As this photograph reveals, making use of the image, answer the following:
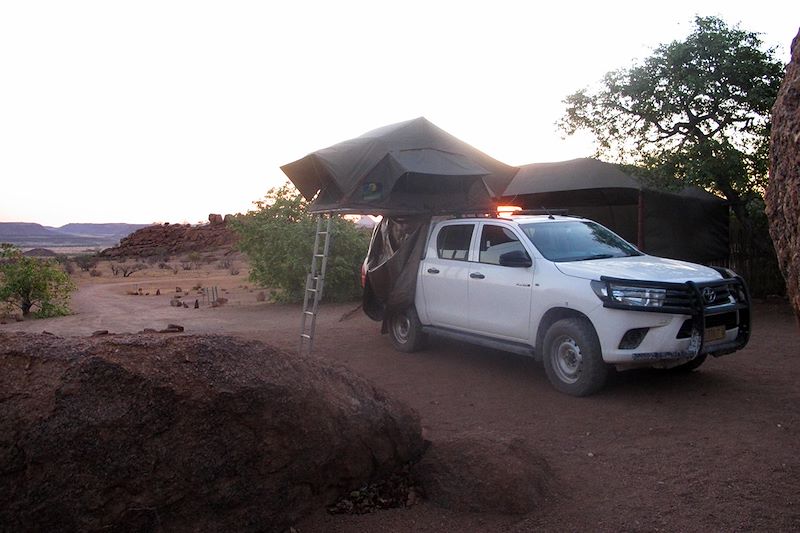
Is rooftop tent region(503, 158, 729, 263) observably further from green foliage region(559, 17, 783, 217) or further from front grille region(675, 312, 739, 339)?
front grille region(675, 312, 739, 339)

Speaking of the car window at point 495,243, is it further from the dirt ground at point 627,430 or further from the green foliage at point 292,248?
the green foliage at point 292,248

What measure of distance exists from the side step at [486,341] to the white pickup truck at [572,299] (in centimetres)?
1

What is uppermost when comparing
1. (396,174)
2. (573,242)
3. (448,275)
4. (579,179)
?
(579,179)

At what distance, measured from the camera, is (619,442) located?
5609 mm

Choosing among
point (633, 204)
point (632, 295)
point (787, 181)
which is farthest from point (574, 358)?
point (633, 204)

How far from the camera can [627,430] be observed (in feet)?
19.4

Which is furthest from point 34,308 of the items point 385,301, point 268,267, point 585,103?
point 585,103

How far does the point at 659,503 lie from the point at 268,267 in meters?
14.7

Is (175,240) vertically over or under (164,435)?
over

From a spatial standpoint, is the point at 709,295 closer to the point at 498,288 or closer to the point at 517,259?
the point at 517,259

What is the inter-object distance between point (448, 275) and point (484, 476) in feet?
15.1

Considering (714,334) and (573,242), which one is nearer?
(714,334)

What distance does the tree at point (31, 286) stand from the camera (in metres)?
17.0

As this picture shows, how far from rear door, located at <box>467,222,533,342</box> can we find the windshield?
23cm
